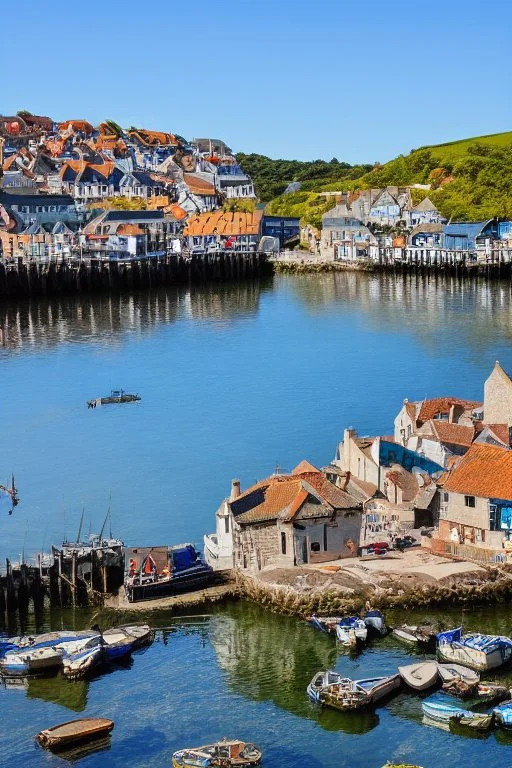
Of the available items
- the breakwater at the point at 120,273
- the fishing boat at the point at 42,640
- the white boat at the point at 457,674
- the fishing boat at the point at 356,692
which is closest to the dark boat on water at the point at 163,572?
the fishing boat at the point at 42,640

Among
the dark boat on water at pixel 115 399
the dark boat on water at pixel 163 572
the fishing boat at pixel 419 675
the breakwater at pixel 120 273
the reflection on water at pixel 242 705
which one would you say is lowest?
the reflection on water at pixel 242 705

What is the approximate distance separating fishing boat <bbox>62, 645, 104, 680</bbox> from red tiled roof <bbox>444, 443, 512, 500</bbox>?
882 centimetres

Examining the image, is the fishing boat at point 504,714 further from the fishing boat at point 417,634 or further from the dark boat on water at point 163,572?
the dark boat on water at point 163,572

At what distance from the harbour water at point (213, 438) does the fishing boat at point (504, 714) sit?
15.2 inches

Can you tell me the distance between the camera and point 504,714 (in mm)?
20984

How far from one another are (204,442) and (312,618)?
17430mm

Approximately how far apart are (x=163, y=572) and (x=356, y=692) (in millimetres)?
6850

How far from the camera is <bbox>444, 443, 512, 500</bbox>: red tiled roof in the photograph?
1099 inches

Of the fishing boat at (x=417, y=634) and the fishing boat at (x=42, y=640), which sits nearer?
the fishing boat at (x=417, y=634)

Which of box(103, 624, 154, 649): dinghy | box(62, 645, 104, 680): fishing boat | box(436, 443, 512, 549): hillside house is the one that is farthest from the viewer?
box(436, 443, 512, 549): hillside house

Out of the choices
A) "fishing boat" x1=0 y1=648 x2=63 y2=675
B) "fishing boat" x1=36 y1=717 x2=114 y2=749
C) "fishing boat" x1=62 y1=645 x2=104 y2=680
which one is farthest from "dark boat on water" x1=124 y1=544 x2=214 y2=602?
"fishing boat" x1=36 y1=717 x2=114 y2=749

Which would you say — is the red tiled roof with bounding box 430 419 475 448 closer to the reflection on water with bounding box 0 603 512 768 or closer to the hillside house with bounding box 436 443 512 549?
the hillside house with bounding box 436 443 512 549

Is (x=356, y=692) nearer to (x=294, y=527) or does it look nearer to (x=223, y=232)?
(x=294, y=527)

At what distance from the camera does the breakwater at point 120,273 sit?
3679 inches
